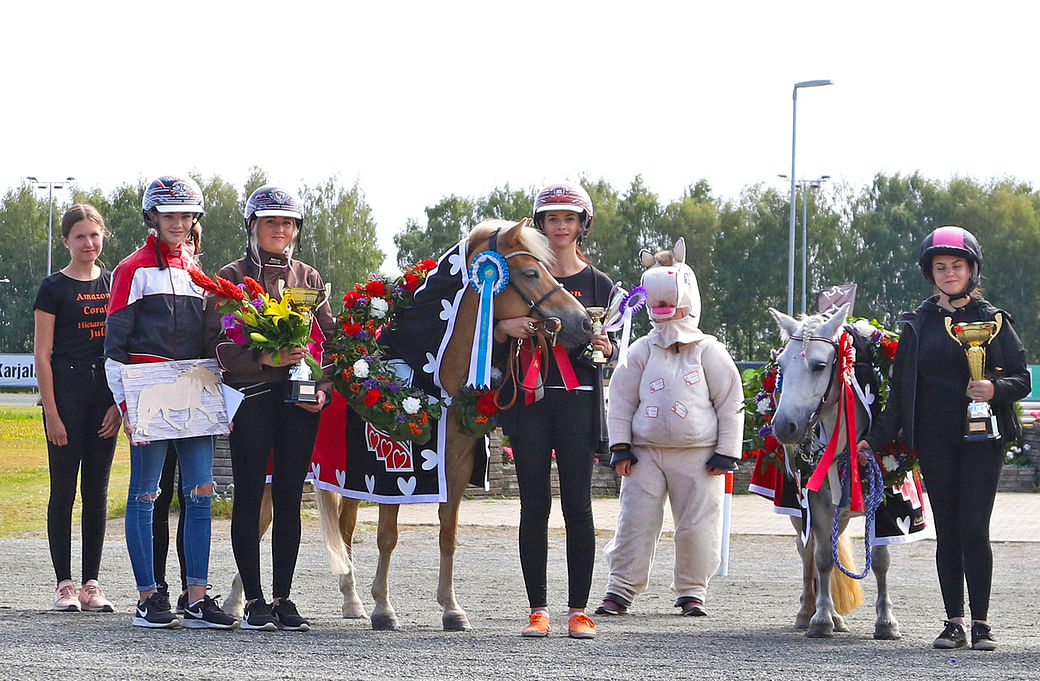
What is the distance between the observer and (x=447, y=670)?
17.4ft

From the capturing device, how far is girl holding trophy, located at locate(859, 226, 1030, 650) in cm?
621

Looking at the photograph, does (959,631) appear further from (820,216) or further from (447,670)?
(820,216)

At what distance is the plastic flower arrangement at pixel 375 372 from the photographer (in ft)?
22.5

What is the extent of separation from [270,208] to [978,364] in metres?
3.65

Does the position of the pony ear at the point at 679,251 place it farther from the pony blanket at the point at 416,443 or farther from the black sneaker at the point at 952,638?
the black sneaker at the point at 952,638

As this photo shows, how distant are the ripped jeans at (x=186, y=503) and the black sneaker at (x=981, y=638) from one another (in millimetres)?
3820

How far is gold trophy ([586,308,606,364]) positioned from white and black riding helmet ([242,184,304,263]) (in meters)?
1.61

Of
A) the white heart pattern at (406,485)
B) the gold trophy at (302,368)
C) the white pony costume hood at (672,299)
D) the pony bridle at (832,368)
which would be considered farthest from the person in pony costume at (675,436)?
the gold trophy at (302,368)

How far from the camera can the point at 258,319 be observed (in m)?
6.31

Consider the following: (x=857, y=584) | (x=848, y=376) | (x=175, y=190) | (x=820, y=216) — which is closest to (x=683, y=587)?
(x=857, y=584)

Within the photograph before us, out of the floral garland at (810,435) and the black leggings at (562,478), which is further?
the floral garland at (810,435)

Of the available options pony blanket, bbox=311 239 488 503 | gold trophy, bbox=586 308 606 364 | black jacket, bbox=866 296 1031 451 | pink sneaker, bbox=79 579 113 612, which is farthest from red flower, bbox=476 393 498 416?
pink sneaker, bbox=79 579 113 612

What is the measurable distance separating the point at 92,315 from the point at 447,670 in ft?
10.9

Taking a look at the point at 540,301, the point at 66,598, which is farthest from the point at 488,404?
the point at 66,598
